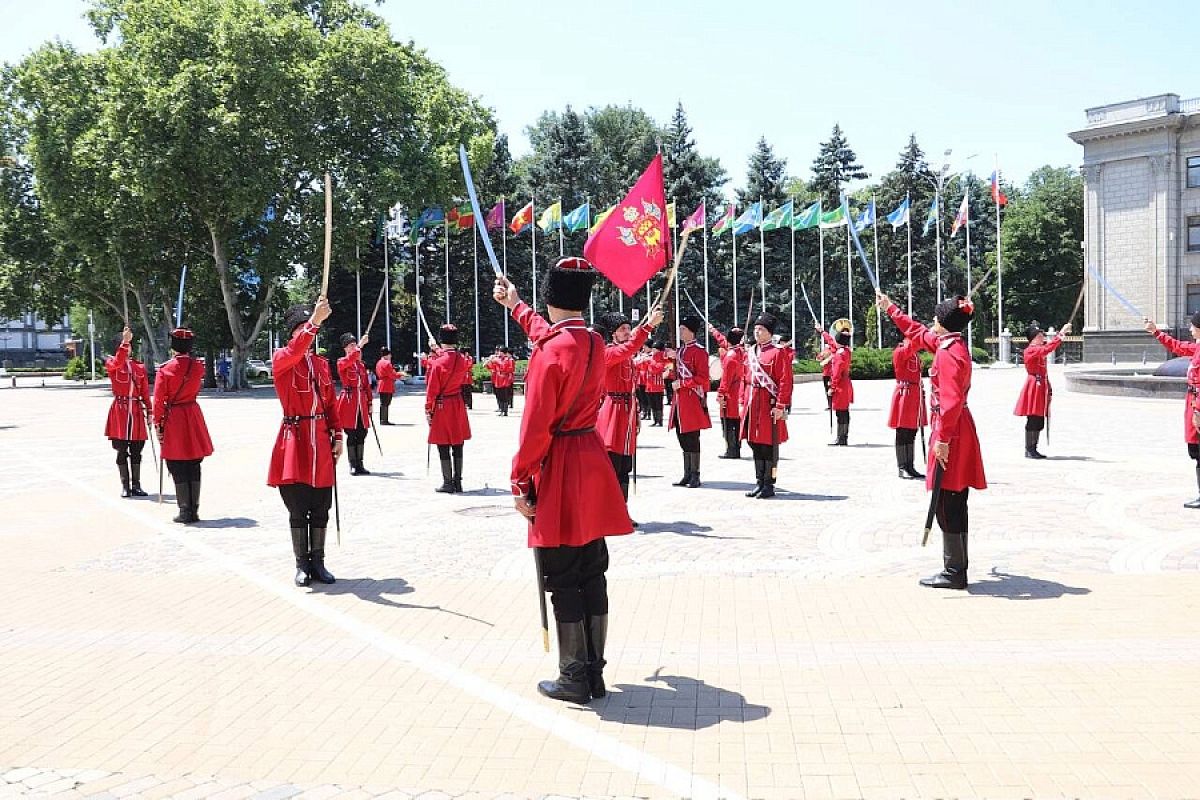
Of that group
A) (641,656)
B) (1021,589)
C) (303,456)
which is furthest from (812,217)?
(641,656)

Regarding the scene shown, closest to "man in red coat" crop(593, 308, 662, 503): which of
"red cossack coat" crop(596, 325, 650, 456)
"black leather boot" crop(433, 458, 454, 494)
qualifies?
"red cossack coat" crop(596, 325, 650, 456)

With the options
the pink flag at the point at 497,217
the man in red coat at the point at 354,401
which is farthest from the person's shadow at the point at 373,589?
the pink flag at the point at 497,217

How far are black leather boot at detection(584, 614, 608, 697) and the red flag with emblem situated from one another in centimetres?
320

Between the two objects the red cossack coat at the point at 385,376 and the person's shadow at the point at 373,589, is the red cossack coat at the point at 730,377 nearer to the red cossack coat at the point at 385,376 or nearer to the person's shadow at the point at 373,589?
the person's shadow at the point at 373,589

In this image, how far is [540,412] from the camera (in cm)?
531

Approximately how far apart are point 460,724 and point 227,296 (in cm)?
4514

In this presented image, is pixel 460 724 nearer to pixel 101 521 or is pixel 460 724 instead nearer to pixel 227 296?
pixel 101 521

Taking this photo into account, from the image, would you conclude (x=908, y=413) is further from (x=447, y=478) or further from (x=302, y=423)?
(x=302, y=423)

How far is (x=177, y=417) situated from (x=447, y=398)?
3537mm

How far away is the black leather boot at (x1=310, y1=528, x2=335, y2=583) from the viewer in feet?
27.5

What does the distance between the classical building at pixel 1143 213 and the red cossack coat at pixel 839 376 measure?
4767 centimetres

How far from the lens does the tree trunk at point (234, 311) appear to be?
45875mm

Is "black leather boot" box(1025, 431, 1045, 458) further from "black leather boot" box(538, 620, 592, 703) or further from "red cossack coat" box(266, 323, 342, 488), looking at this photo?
"black leather boot" box(538, 620, 592, 703)

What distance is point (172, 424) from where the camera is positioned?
442 inches
